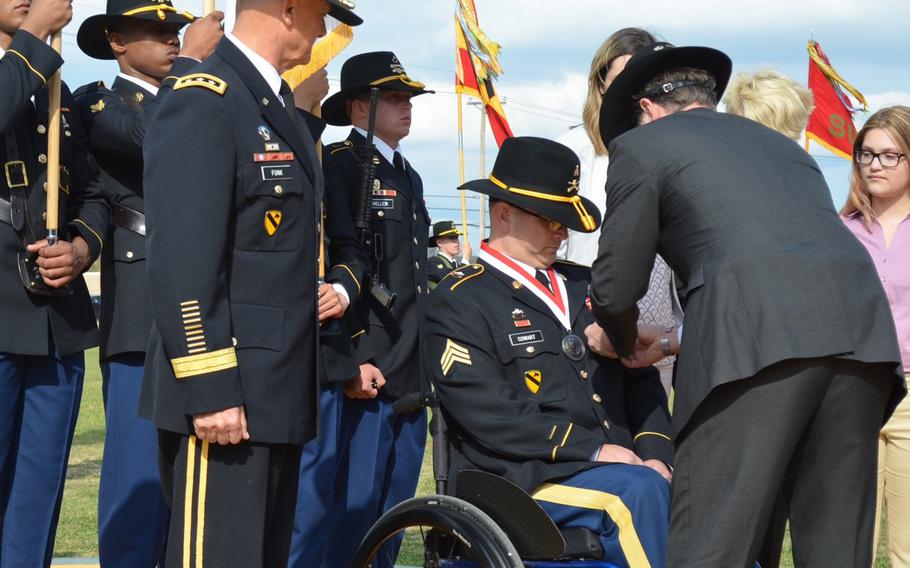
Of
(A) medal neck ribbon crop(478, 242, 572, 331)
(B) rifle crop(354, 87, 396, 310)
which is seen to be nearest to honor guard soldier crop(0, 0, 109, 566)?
(B) rifle crop(354, 87, 396, 310)

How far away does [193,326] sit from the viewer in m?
2.74

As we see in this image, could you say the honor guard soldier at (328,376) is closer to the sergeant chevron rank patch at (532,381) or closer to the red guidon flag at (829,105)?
the sergeant chevron rank patch at (532,381)

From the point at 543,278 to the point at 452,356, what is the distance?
1.37ft

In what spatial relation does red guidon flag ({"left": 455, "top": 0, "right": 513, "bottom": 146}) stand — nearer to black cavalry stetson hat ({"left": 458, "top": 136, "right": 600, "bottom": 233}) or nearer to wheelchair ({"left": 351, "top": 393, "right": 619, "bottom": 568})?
black cavalry stetson hat ({"left": 458, "top": 136, "right": 600, "bottom": 233})

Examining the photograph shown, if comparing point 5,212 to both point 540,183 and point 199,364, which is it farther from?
A: point 540,183

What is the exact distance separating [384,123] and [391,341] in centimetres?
82

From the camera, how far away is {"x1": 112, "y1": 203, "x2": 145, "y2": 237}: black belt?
3.90 m

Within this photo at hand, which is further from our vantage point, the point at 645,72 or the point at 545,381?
the point at 545,381

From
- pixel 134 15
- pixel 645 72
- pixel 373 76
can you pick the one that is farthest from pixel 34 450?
pixel 645 72

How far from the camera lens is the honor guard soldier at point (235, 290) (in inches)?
108

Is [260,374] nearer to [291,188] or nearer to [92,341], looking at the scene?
[291,188]

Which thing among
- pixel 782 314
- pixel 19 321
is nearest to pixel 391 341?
pixel 19 321

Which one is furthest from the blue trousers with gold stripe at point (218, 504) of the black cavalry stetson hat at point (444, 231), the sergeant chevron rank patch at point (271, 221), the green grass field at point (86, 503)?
the black cavalry stetson hat at point (444, 231)

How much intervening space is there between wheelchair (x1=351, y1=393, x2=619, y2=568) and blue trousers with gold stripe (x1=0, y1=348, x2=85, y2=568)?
40.6 inches
